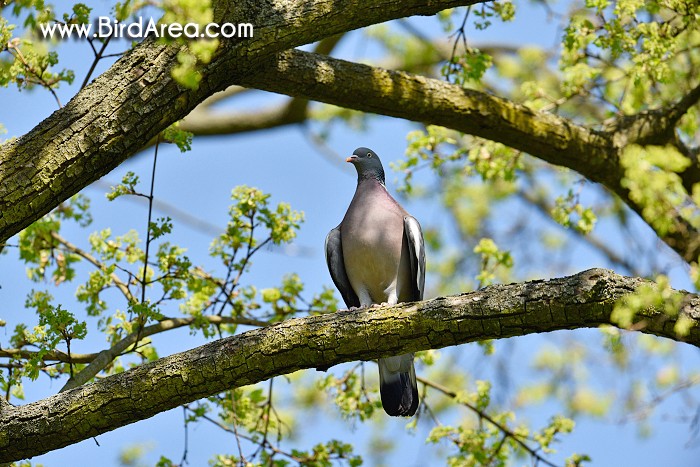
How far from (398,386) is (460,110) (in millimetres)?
1794

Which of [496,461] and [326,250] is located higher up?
[326,250]

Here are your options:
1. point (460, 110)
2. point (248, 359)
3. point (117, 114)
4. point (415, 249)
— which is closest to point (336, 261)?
point (415, 249)

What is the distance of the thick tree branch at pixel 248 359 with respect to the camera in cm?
386

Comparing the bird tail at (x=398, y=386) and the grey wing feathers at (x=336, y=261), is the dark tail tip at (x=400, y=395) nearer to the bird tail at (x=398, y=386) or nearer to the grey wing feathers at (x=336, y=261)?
the bird tail at (x=398, y=386)

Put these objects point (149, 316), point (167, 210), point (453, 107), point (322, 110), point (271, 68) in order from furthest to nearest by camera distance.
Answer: point (322, 110), point (167, 210), point (453, 107), point (271, 68), point (149, 316)

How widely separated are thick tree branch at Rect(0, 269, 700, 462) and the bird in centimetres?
141

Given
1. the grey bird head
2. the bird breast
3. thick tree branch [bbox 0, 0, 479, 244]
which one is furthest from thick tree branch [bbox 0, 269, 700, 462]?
the grey bird head

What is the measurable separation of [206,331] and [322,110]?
4577 mm

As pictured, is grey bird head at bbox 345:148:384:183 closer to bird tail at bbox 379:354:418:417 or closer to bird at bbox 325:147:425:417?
bird at bbox 325:147:425:417

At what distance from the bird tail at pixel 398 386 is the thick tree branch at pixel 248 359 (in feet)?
4.51

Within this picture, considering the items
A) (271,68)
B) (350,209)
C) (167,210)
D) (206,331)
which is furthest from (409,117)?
(167,210)

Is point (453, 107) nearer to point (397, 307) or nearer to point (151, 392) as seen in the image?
point (397, 307)

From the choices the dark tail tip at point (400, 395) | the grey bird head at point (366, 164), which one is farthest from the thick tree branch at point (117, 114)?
the dark tail tip at point (400, 395)

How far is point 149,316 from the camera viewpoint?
480 centimetres
